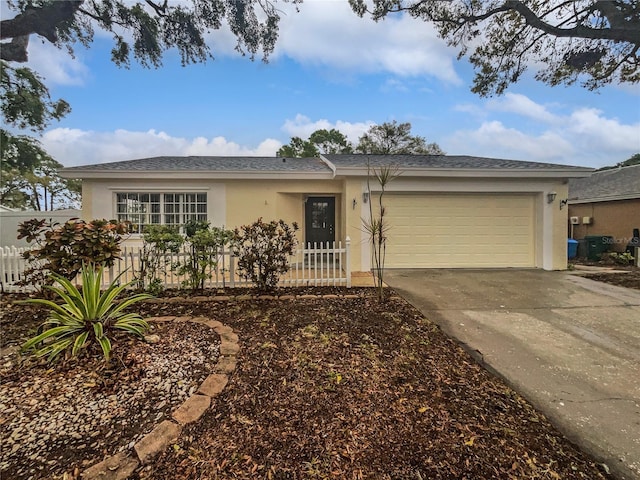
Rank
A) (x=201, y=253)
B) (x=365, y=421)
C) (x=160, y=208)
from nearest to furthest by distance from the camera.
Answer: (x=365, y=421)
(x=201, y=253)
(x=160, y=208)

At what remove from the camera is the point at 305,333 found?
13.0 ft

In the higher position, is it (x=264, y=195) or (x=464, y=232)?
(x=264, y=195)

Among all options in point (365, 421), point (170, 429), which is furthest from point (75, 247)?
point (365, 421)

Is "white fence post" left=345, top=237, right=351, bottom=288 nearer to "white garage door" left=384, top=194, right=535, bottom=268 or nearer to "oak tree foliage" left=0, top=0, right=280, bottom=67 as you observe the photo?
"white garage door" left=384, top=194, right=535, bottom=268

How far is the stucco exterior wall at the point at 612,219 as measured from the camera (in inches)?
512

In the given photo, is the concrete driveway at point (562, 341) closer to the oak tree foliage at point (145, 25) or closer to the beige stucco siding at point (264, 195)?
the beige stucco siding at point (264, 195)

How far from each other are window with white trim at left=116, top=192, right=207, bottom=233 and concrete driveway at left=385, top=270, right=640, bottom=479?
5970mm

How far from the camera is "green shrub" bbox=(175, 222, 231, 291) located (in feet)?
18.0

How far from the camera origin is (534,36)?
947 centimetres

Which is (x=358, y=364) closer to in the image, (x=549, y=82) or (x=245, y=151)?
(x=549, y=82)

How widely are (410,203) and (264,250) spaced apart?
508 cm

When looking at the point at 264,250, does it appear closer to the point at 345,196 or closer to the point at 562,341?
the point at 345,196

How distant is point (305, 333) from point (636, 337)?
441 centimetres

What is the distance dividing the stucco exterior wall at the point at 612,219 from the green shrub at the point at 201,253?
16.6 meters
